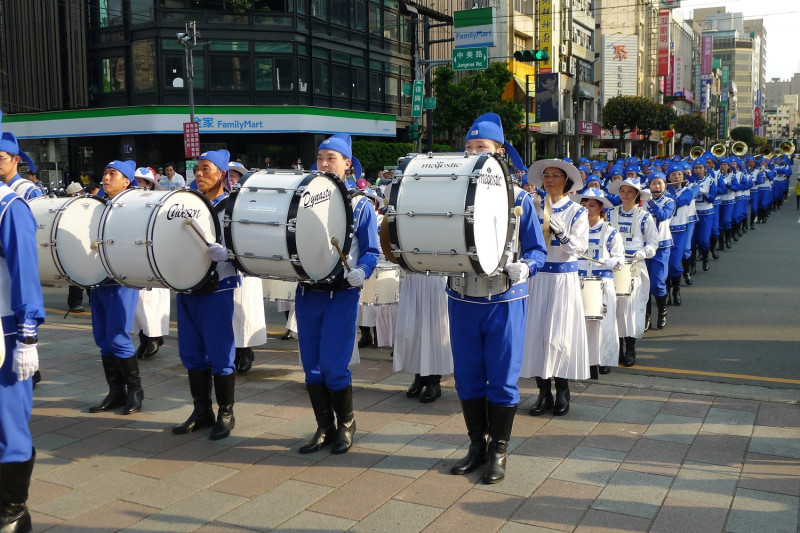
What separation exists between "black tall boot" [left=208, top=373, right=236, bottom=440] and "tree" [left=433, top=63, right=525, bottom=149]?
33473 millimetres

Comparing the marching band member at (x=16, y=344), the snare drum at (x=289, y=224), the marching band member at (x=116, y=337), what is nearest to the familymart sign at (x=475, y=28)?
the marching band member at (x=116, y=337)

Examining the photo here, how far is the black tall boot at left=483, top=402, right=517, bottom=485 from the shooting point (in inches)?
202

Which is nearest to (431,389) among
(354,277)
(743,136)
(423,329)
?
(423,329)

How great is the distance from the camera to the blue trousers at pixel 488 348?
507 centimetres

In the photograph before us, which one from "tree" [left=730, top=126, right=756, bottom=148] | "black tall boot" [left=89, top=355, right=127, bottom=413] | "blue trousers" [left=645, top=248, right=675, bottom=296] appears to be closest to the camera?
"black tall boot" [left=89, top=355, right=127, bottom=413]

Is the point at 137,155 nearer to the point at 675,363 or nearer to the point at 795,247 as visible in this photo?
the point at 795,247

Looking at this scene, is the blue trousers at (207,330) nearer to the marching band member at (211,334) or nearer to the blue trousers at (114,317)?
the marching band member at (211,334)

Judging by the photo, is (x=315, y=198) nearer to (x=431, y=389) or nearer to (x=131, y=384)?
(x=431, y=389)

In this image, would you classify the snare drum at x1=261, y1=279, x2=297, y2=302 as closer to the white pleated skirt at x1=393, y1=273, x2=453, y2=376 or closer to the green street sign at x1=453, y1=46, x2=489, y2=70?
the white pleated skirt at x1=393, y1=273, x2=453, y2=376

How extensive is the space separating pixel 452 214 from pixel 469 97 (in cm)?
3519

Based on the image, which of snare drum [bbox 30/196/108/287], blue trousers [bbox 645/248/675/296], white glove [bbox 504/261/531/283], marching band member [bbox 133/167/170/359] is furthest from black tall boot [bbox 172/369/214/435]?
blue trousers [bbox 645/248/675/296]

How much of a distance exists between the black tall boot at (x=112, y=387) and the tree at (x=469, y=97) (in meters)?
33.0

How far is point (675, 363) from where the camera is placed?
8.46m

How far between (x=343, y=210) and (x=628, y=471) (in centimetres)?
265
